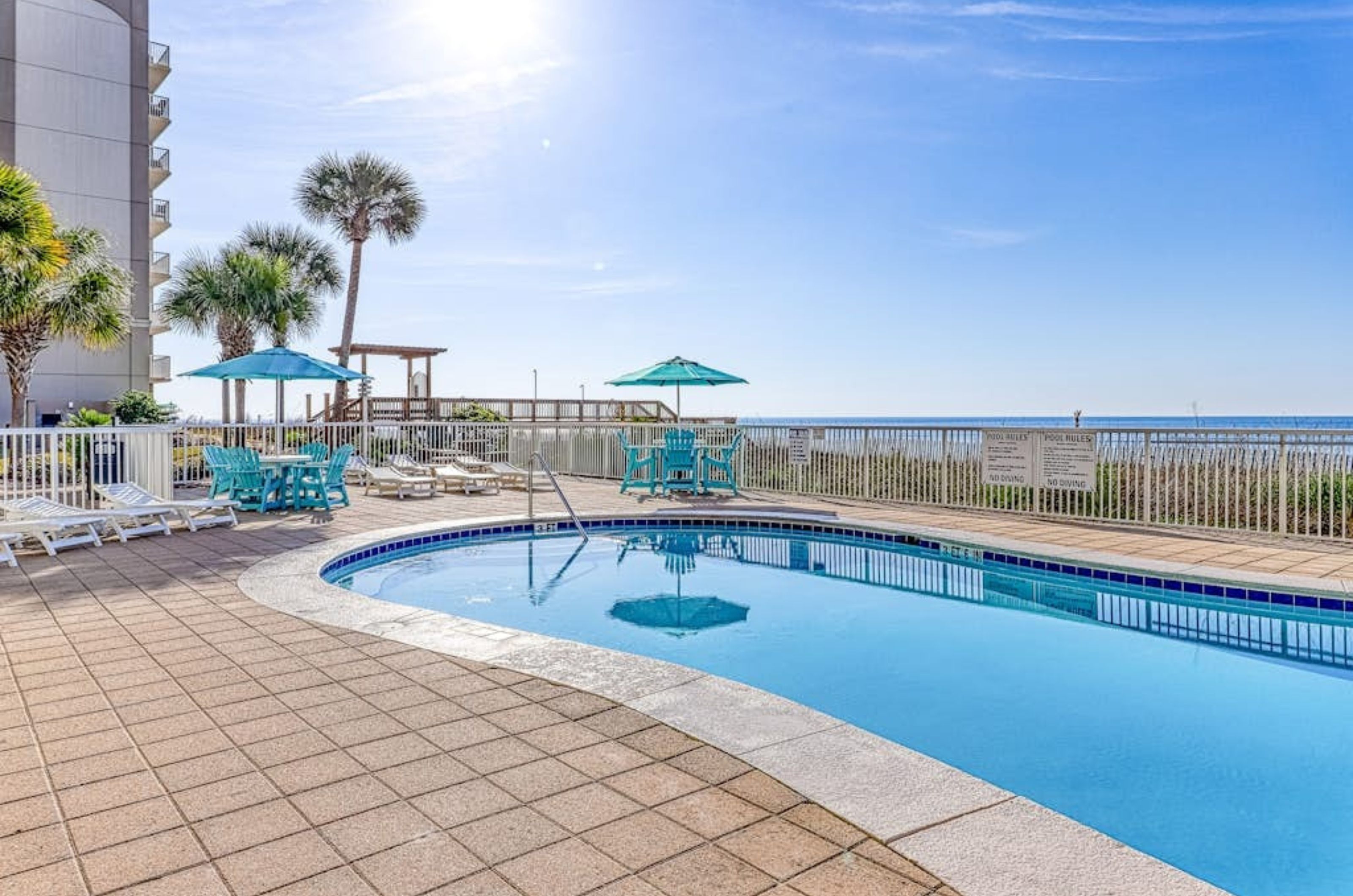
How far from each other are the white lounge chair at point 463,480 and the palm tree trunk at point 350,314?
10.7 m

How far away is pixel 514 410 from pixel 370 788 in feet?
60.7

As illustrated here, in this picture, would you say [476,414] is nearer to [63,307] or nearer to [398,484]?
[63,307]

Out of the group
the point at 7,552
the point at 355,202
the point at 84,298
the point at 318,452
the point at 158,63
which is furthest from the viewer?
the point at 158,63

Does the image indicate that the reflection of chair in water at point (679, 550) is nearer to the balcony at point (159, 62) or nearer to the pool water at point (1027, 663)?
the pool water at point (1027, 663)

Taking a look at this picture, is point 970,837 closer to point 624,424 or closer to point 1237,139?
point 624,424

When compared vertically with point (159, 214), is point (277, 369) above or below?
below

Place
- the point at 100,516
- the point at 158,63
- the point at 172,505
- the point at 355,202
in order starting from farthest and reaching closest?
the point at 158,63 → the point at 355,202 → the point at 172,505 → the point at 100,516

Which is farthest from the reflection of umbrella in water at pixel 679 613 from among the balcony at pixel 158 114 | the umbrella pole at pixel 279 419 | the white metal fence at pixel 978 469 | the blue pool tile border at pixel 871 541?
the balcony at pixel 158 114

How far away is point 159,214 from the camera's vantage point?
2297cm

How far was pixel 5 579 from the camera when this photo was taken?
18.0ft

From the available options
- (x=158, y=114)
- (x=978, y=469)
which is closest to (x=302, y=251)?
(x=158, y=114)

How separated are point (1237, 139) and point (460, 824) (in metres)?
14.6

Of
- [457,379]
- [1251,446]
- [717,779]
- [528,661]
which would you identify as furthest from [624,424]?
[457,379]

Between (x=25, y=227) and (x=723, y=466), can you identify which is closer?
(x=25, y=227)
